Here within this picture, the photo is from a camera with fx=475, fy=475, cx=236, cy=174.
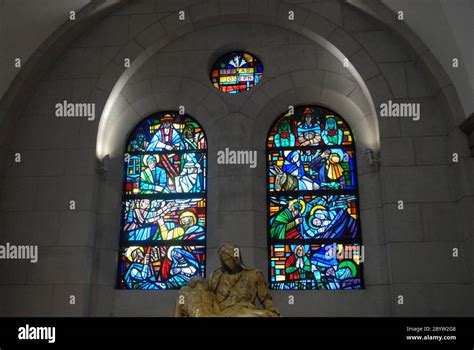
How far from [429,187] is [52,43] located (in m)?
6.19

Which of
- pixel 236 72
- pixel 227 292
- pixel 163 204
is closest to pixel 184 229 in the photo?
pixel 163 204

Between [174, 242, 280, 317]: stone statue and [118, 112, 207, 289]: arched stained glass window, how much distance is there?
80.2 inches

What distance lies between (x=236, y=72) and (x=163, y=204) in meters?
2.56

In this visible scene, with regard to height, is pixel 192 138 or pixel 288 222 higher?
pixel 192 138

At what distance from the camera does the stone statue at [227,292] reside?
4.95 metres

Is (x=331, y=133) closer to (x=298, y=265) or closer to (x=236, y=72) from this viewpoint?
(x=236, y=72)

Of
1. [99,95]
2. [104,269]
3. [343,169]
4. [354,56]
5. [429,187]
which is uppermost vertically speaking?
[354,56]

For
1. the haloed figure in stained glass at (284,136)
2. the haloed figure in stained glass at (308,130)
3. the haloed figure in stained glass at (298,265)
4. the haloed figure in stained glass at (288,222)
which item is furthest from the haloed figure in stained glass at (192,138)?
the haloed figure in stained glass at (298,265)

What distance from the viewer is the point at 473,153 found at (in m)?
6.47

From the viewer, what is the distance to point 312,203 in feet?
24.6

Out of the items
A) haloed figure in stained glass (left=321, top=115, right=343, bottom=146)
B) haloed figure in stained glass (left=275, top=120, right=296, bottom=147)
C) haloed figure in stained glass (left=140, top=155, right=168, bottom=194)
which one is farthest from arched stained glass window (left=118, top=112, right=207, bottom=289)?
haloed figure in stained glass (left=321, top=115, right=343, bottom=146)
